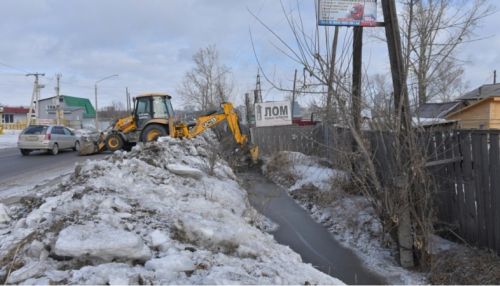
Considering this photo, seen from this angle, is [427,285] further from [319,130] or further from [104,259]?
[319,130]

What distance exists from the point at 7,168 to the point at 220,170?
9.55 metres

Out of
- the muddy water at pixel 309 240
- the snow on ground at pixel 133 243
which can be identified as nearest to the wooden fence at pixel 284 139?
the muddy water at pixel 309 240

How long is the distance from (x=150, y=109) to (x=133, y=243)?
18.0 meters

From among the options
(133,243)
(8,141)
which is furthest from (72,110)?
(133,243)

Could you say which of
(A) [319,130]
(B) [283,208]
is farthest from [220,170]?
(A) [319,130]

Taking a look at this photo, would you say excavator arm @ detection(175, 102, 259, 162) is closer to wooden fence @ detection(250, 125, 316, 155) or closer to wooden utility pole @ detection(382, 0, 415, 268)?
wooden fence @ detection(250, 125, 316, 155)

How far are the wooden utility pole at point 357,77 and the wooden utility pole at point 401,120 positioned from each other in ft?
2.00

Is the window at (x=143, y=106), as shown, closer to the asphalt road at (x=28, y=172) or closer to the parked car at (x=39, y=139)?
the asphalt road at (x=28, y=172)

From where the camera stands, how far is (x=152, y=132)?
67.3 feet

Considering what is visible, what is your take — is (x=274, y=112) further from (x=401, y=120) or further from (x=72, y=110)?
(x=72, y=110)

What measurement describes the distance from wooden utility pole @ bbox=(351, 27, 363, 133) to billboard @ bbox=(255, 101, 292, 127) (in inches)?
394

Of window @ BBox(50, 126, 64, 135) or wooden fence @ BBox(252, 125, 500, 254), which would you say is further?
window @ BBox(50, 126, 64, 135)

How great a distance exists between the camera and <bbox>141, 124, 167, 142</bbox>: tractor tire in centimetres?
2036

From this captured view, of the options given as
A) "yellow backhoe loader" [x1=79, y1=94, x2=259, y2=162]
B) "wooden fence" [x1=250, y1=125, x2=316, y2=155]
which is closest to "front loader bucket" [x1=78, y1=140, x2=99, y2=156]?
"yellow backhoe loader" [x1=79, y1=94, x2=259, y2=162]
